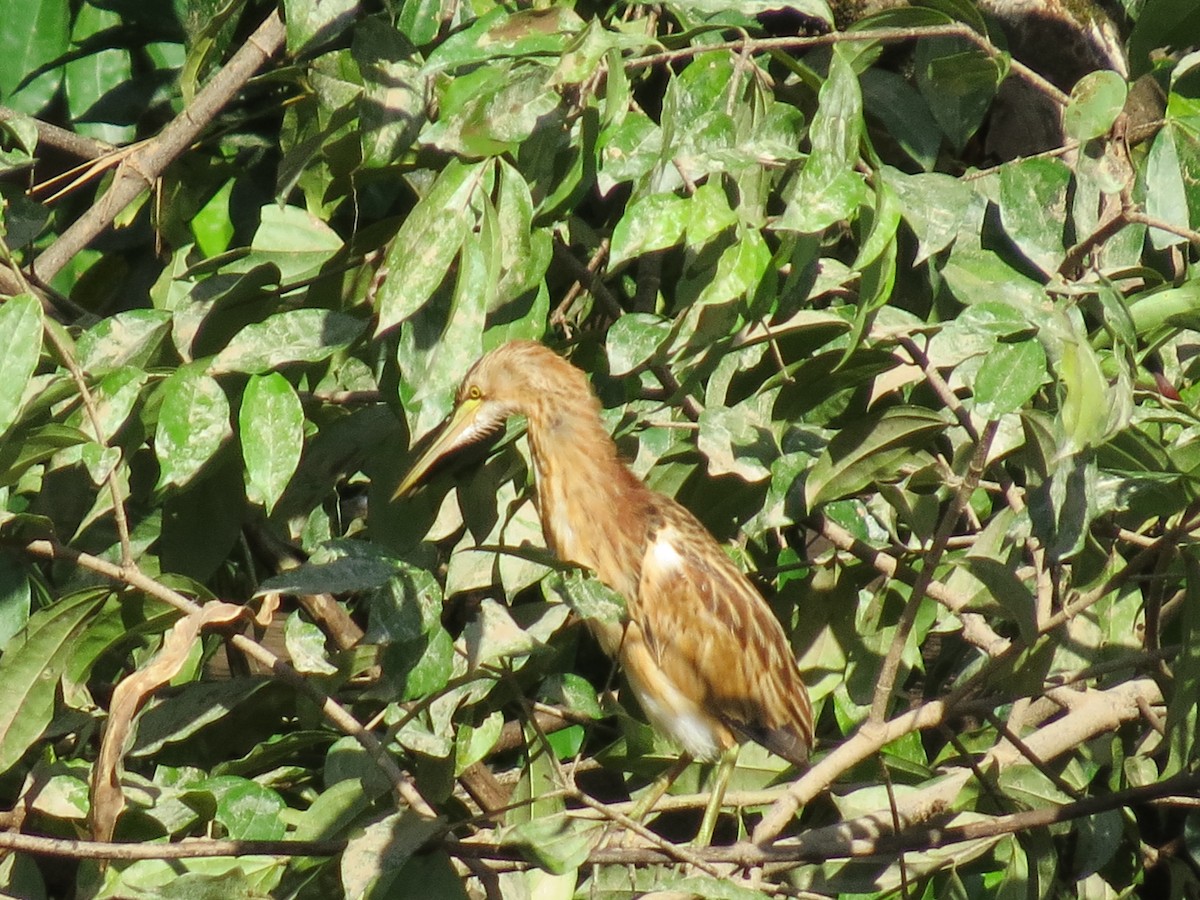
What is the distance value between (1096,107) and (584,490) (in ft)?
5.67

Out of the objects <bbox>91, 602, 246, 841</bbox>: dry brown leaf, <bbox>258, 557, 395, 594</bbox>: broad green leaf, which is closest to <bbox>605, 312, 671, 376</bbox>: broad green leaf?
<bbox>258, 557, 395, 594</bbox>: broad green leaf

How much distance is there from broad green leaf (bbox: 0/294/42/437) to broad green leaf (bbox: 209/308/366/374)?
34 cm

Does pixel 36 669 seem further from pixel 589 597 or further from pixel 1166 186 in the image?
pixel 1166 186

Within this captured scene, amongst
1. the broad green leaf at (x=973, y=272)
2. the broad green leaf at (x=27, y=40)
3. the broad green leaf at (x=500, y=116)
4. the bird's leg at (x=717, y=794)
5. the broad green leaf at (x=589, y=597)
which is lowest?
the bird's leg at (x=717, y=794)

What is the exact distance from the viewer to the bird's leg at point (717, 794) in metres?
3.40

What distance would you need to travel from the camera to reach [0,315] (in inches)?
88.6

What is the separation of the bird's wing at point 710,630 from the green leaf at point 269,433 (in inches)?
53.2

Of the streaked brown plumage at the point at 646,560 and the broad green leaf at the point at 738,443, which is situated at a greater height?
the broad green leaf at the point at 738,443

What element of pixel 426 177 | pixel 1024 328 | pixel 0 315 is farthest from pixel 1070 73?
pixel 0 315

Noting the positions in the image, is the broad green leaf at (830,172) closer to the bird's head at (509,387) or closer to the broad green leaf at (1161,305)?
the broad green leaf at (1161,305)

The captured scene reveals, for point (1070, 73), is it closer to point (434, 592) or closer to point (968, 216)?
point (968, 216)

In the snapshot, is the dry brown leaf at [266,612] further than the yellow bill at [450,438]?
No

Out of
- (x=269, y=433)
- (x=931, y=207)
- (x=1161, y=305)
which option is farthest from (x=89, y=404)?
(x=1161, y=305)

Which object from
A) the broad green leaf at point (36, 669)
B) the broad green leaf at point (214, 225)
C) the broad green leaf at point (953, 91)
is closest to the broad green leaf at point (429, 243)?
the broad green leaf at point (36, 669)
